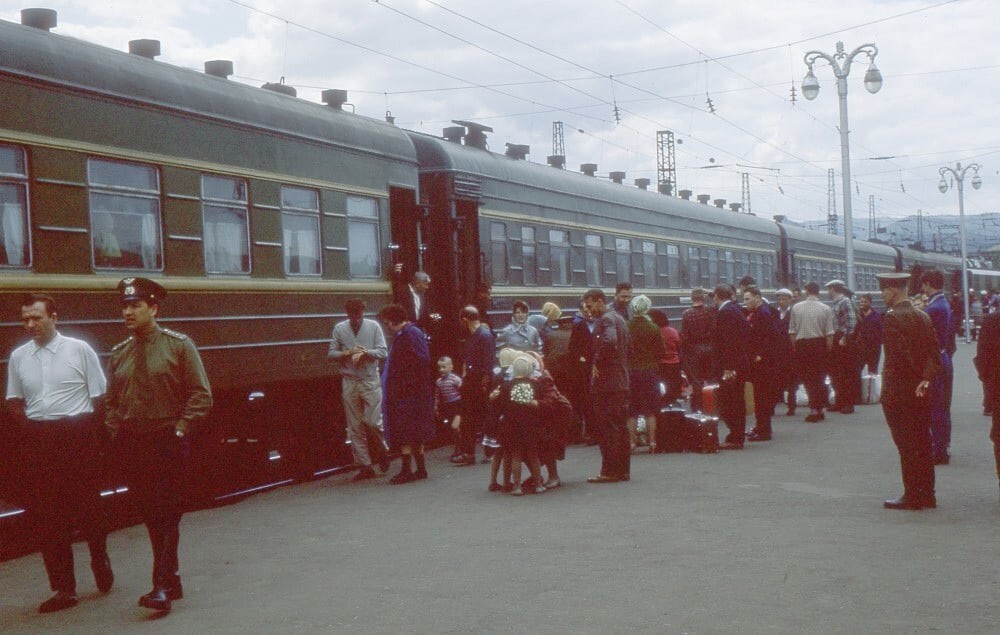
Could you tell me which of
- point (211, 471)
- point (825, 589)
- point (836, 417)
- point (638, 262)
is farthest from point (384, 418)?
point (638, 262)

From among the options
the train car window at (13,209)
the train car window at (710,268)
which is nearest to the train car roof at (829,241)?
the train car window at (710,268)

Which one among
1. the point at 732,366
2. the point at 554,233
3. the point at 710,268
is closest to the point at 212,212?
the point at 732,366

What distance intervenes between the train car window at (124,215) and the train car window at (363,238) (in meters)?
3.80

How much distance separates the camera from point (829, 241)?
4516 centimetres

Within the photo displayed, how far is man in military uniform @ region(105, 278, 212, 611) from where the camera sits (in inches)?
324

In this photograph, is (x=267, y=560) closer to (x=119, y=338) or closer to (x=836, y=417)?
(x=119, y=338)

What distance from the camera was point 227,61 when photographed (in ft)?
48.1

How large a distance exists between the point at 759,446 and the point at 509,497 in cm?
500

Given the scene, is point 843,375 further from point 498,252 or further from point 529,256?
point 498,252

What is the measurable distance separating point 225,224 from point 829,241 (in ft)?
113

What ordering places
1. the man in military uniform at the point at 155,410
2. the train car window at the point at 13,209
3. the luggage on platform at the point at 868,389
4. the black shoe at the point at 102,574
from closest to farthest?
the man in military uniform at the point at 155,410, the black shoe at the point at 102,574, the train car window at the point at 13,209, the luggage on platform at the point at 868,389

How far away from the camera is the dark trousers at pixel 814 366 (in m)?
19.8

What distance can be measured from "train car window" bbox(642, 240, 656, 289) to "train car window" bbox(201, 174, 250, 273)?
47.4 ft

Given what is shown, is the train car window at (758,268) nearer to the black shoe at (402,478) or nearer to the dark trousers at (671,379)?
the dark trousers at (671,379)
